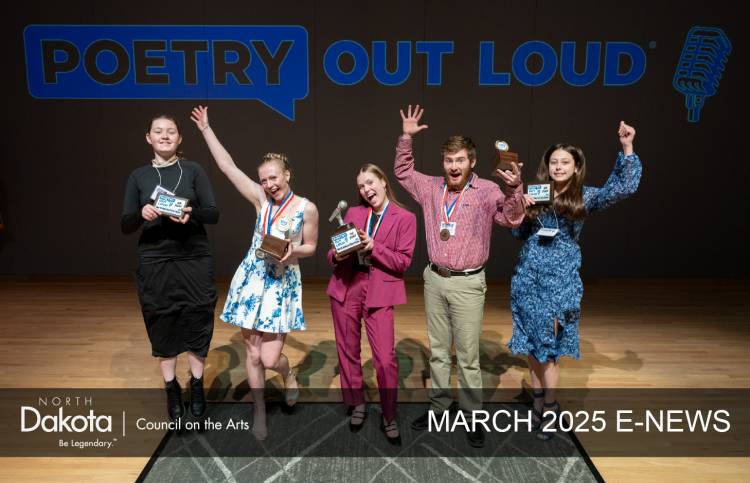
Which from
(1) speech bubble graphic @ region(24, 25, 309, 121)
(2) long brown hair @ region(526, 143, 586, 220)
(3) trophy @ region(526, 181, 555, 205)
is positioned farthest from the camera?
(1) speech bubble graphic @ region(24, 25, 309, 121)

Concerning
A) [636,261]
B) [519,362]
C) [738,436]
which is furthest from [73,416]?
[636,261]

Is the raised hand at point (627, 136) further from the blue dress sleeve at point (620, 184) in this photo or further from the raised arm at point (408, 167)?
the raised arm at point (408, 167)

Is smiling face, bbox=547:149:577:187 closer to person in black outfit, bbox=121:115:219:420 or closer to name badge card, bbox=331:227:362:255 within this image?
name badge card, bbox=331:227:362:255

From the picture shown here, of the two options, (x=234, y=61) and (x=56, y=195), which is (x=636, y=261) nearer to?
(x=234, y=61)

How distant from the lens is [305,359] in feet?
14.0

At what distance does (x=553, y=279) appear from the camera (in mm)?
2934

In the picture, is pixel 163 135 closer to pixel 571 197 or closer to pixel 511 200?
pixel 511 200

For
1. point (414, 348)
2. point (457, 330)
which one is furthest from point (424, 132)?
point (457, 330)

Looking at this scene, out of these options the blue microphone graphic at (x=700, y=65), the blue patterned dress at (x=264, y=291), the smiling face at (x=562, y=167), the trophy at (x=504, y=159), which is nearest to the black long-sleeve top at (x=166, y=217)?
the blue patterned dress at (x=264, y=291)

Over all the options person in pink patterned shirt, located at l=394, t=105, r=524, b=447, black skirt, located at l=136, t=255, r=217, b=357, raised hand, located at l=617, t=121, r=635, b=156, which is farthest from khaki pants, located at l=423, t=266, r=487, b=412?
black skirt, located at l=136, t=255, r=217, b=357

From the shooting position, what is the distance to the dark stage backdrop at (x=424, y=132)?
6.20 meters

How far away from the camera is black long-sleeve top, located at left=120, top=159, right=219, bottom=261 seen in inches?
118

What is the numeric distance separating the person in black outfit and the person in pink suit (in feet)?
2.36

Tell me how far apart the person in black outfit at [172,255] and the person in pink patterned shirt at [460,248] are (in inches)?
46.1
